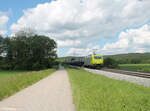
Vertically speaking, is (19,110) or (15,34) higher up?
(15,34)

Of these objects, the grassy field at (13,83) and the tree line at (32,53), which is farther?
the tree line at (32,53)

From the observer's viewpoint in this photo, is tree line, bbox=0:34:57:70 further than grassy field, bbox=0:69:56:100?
Yes

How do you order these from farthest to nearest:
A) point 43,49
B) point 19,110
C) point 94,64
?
point 43,49
point 94,64
point 19,110

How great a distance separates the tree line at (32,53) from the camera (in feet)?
161

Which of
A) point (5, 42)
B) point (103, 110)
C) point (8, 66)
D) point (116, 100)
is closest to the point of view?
point (103, 110)

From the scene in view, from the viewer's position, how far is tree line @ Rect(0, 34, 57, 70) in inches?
1929

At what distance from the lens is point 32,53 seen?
2030 inches

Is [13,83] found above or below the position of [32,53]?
below

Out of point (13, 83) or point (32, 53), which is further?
point (32, 53)

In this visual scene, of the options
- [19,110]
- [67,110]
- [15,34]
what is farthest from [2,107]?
[15,34]

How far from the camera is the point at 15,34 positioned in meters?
54.5

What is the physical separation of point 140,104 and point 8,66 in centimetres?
5789

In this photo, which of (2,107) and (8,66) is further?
(8,66)

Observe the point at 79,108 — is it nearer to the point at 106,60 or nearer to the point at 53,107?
the point at 53,107
